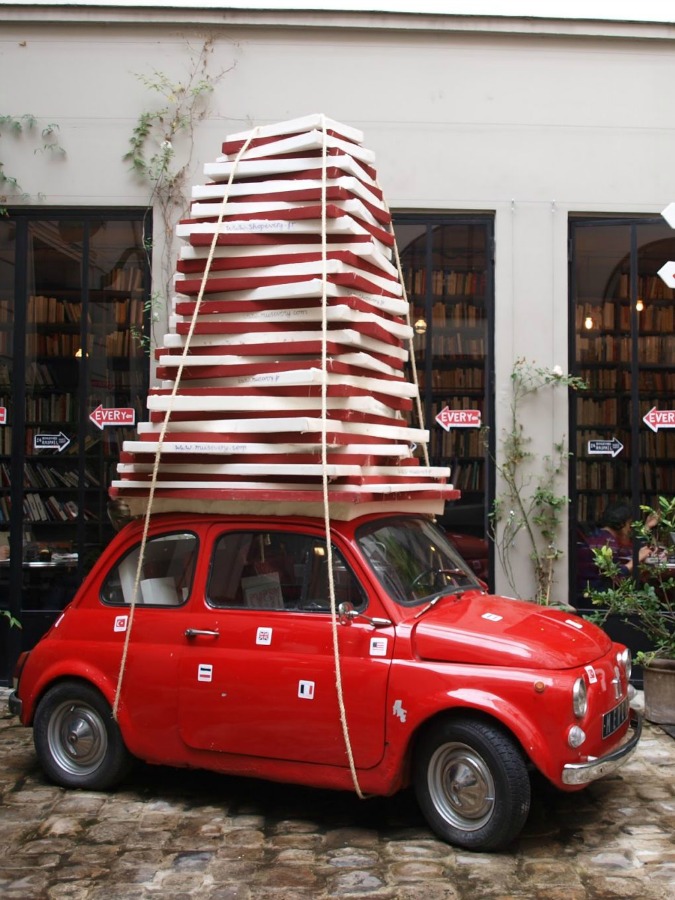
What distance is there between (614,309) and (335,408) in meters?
4.47

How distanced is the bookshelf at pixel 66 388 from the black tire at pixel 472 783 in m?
4.88

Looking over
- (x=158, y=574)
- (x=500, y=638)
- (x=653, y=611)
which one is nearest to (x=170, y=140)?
(x=158, y=574)

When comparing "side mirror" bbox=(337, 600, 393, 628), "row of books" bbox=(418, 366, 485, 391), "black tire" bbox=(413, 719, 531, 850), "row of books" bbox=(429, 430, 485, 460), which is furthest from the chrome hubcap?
"row of books" bbox=(418, 366, 485, 391)

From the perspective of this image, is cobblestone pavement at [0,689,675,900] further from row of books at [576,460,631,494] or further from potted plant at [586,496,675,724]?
row of books at [576,460,631,494]

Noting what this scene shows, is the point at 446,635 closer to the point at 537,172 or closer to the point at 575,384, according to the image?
the point at 575,384

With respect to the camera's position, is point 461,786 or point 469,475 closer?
point 461,786

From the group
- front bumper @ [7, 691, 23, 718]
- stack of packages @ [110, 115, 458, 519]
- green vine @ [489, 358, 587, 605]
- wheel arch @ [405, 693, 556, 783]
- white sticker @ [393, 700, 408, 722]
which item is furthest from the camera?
green vine @ [489, 358, 587, 605]

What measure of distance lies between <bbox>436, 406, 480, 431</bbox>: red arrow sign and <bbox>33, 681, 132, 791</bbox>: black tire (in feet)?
14.4

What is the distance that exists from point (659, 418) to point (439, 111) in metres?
3.41

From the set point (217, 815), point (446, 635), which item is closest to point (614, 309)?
point (446, 635)

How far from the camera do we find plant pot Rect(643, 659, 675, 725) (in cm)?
766

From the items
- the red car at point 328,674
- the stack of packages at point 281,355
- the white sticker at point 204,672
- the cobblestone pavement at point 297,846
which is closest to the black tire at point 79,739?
the red car at point 328,674

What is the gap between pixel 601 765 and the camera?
5074mm

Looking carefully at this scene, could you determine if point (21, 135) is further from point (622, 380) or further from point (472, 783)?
point (472, 783)
